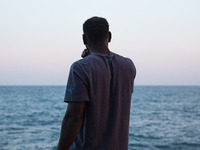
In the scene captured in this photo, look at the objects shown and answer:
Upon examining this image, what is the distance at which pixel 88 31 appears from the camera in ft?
6.48

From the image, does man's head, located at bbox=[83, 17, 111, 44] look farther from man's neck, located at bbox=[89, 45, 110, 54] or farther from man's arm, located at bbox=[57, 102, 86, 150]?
man's arm, located at bbox=[57, 102, 86, 150]

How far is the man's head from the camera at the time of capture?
→ 6.39 ft

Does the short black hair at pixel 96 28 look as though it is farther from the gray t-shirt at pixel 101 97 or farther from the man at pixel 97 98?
the gray t-shirt at pixel 101 97

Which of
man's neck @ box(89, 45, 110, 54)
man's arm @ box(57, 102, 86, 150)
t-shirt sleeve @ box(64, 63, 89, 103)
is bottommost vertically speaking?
man's arm @ box(57, 102, 86, 150)

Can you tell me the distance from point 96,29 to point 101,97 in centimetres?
49

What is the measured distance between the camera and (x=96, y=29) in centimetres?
195

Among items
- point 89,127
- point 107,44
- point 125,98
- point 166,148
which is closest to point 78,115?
point 89,127

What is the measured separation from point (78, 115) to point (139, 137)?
17.3m

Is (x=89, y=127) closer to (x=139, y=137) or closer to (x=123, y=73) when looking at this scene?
(x=123, y=73)

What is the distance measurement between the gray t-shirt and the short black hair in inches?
6.0

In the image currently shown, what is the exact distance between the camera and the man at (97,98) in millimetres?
1784

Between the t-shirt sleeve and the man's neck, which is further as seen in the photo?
the man's neck

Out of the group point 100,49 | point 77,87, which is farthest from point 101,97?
point 100,49

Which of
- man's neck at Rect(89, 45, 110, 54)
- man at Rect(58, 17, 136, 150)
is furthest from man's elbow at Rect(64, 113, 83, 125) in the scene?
man's neck at Rect(89, 45, 110, 54)
